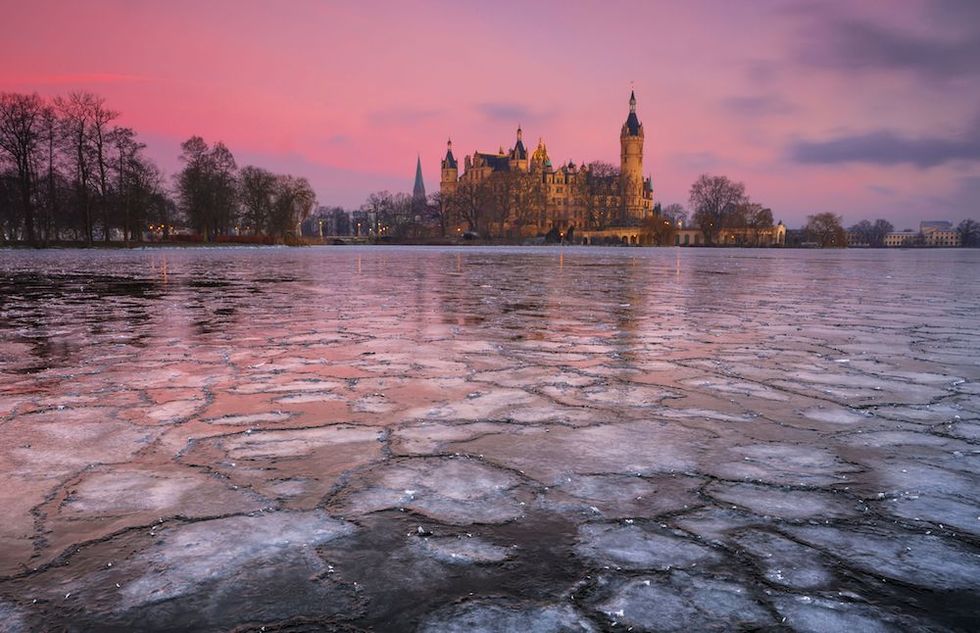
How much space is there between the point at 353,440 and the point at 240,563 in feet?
4.32

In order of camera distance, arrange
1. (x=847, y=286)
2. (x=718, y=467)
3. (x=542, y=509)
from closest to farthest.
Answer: (x=542, y=509)
(x=718, y=467)
(x=847, y=286)

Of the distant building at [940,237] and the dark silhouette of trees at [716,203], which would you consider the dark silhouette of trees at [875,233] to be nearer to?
the distant building at [940,237]

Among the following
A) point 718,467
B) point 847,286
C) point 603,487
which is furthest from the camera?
point 847,286

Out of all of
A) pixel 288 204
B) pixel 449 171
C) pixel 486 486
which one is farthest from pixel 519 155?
pixel 486 486

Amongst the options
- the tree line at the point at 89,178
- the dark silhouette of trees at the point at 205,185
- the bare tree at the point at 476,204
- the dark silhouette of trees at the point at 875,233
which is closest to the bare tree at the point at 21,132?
the tree line at the point at 89,178

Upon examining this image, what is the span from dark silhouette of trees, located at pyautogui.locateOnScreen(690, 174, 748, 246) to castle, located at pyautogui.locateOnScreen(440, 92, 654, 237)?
10079 mm

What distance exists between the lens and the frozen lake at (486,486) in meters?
1.93

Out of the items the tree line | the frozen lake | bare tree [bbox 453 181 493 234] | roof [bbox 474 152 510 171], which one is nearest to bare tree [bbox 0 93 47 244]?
the tree line

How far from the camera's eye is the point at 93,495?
8.87ft

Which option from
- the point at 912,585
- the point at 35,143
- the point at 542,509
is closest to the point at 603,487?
the point at 542,509

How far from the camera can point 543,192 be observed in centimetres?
11894

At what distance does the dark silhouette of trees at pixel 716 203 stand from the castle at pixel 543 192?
1008 centimetres

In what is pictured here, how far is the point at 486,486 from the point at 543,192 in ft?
390

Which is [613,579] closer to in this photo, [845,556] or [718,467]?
[845,556]
